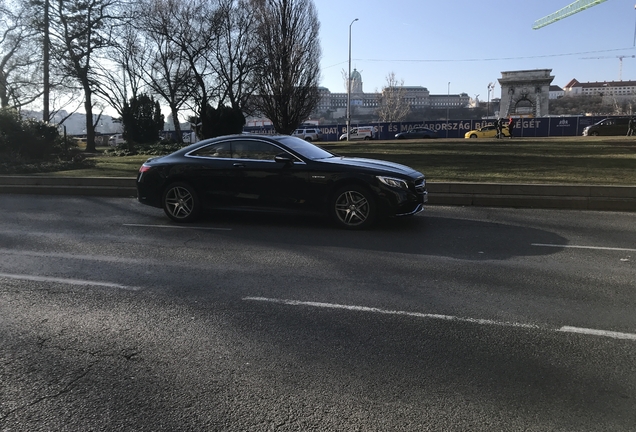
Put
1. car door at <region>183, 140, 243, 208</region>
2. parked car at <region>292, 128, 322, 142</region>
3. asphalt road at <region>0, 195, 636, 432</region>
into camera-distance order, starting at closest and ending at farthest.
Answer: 1. asphalt road at <region>0, 195, 636, 432</region>
2. car door at <region>183, 140, 243, 208</region>
3. parked car at <region>292, 128, 322, 142</region>

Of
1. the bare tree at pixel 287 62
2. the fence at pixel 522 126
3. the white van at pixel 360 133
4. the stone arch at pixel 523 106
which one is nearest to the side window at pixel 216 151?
the bare tree at pixel 287 62

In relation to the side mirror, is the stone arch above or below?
above

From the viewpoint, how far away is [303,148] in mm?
9219

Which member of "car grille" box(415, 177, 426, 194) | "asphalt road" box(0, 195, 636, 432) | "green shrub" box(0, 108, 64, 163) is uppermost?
"green shrub" box(0, 108, 64, 163)

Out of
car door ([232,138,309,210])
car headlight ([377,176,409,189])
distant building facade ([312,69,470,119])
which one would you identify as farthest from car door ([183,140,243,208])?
distant building facade ([312,69,470,119])

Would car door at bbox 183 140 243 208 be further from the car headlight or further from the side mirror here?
the car headlight

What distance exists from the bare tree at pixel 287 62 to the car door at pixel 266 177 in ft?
88.9

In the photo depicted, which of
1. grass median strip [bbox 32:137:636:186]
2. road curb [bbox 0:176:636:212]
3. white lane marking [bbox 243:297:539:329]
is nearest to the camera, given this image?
white lane marking [bbox 243:297:539:329]

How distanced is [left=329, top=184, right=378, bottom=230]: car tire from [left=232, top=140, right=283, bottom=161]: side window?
53.0 inches

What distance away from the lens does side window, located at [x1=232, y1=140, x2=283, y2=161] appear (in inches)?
353

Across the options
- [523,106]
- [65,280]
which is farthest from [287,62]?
[523,106]

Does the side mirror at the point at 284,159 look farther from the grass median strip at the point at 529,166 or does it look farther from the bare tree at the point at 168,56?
the bare tree at the point at 168,56

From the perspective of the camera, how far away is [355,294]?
5.31m

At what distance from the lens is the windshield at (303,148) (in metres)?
8.97
